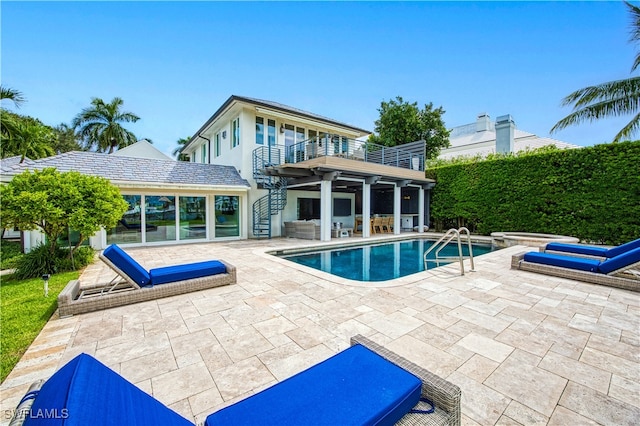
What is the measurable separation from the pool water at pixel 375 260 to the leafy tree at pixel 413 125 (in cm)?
1424

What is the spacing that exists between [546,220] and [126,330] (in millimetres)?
16313

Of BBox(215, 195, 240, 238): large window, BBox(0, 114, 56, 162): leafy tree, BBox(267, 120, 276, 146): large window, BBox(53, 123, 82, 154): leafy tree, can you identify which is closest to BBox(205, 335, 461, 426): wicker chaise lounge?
BBox(215, 195, 240, 238): large window

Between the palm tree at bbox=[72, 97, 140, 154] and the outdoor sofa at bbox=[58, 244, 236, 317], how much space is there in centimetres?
3051

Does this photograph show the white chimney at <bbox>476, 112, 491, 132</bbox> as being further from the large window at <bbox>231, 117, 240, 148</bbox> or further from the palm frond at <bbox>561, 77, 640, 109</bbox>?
the large window at <bbox>231, 117, 240, 148</bbox>

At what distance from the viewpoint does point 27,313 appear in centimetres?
452

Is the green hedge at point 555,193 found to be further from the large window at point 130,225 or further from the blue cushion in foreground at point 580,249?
the large window at point 130,225

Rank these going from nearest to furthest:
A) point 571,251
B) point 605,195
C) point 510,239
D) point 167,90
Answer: point 571,251 → point 605,195 → point 510,239 → point 167,90

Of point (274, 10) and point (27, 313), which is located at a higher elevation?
point (274, 10)

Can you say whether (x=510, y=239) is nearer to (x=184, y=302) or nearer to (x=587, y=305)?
(x=587, y=305)

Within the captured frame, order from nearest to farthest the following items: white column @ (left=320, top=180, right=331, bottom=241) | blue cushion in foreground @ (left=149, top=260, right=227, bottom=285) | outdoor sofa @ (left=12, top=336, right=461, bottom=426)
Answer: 1. outdoor sofa @ (left=12, top=336, right=461, bottom=426)
2. blue cushion in foreground @ (left=149, top=260, right=227, bottom=285)
3. white column @ (left=320, top=180, right=331, bottom=241)

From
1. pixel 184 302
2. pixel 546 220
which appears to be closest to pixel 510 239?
pixel 546 220

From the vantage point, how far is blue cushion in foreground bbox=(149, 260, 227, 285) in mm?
5312

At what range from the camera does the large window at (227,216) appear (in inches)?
549

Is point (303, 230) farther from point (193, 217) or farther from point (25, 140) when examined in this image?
point (25, 140)
